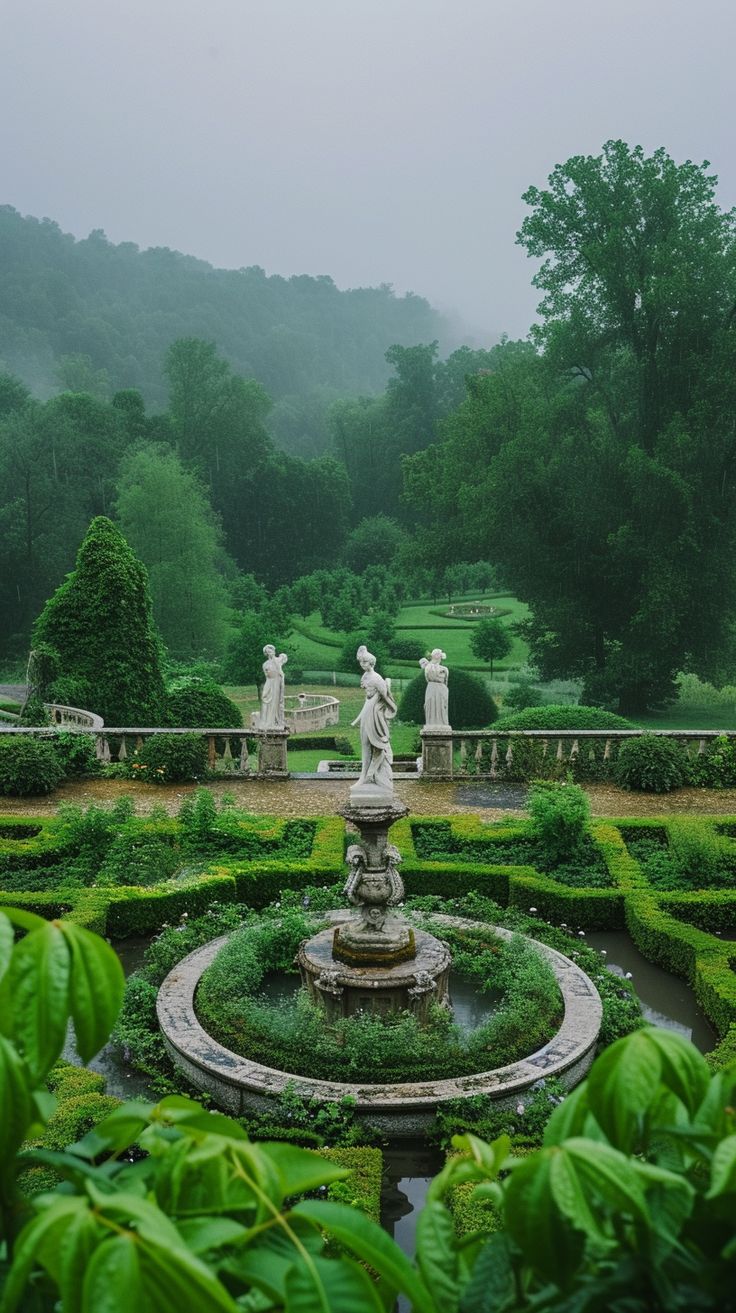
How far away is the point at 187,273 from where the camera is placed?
3814 inches

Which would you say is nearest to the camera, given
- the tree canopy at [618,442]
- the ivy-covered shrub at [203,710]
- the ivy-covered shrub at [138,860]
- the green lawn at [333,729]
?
the ivy-covered shrub at [138,860]

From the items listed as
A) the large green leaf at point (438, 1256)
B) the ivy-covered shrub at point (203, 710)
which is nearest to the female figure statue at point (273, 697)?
the ivy-covered shrub at point (203, 710)

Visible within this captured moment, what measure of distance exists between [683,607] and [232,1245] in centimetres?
2791

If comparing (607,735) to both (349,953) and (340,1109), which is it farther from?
(340,1109)

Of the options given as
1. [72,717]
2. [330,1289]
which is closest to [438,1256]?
[330,1289]

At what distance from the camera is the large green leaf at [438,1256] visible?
53.3 inches

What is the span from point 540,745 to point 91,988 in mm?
17078

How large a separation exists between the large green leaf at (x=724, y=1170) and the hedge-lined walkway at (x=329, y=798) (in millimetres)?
13826

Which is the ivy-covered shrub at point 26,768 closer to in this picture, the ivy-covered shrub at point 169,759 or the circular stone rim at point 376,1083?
the ivy-covered shrub at point 169,759

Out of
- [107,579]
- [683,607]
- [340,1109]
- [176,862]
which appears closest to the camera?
[340,1109]

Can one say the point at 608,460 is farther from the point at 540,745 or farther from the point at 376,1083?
the point at 376,1083

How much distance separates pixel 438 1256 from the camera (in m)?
1.38

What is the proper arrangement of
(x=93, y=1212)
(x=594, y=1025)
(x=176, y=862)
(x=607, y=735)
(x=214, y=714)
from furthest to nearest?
(x=214, y=714) → (x=607, y=735) → (x=176, y=862) → (x=594, y=1025) → (x=93, y=1212)

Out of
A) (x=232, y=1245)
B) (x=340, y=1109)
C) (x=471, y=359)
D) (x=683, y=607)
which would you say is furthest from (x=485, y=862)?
(x=471, y=359)
